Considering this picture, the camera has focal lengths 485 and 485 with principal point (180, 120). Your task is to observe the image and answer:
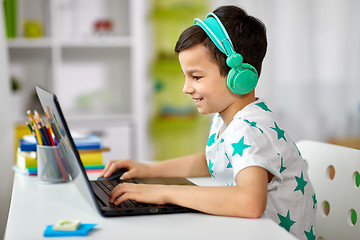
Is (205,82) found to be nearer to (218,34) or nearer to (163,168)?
(218,34)

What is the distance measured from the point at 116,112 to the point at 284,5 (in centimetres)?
142

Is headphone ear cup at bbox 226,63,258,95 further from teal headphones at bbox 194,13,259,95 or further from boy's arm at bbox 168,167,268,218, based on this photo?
boy's arm at bbox 168,167,268,218

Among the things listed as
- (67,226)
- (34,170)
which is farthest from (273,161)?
(34,170)

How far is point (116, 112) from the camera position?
139 inches

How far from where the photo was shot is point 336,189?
Answer: 1.12m

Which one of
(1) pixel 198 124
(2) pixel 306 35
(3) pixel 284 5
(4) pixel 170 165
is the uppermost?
(3) pixel 284 5

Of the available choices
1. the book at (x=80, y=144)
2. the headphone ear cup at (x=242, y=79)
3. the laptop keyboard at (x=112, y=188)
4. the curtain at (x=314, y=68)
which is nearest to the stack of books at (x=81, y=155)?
the book at (x=80, y=144)

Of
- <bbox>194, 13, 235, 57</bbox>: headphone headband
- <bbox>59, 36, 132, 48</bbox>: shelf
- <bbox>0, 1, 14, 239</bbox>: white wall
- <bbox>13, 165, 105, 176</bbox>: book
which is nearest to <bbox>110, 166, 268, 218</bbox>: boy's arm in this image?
<bbox>194, 13, 235, 57</bbox>: headphone headband

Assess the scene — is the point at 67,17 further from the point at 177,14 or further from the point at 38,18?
the point at 177,14

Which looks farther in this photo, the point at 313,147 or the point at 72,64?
the point at 72,64

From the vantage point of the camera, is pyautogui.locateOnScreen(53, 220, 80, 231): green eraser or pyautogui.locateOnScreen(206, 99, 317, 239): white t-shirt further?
pyautogui.locateOnScreen(206, 99, 317, 239): white t-shirt

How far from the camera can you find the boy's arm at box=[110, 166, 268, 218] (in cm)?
82

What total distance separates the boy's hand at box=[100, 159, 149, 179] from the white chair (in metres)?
0.42

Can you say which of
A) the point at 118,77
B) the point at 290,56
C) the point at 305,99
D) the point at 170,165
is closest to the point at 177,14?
the point at 118,77
